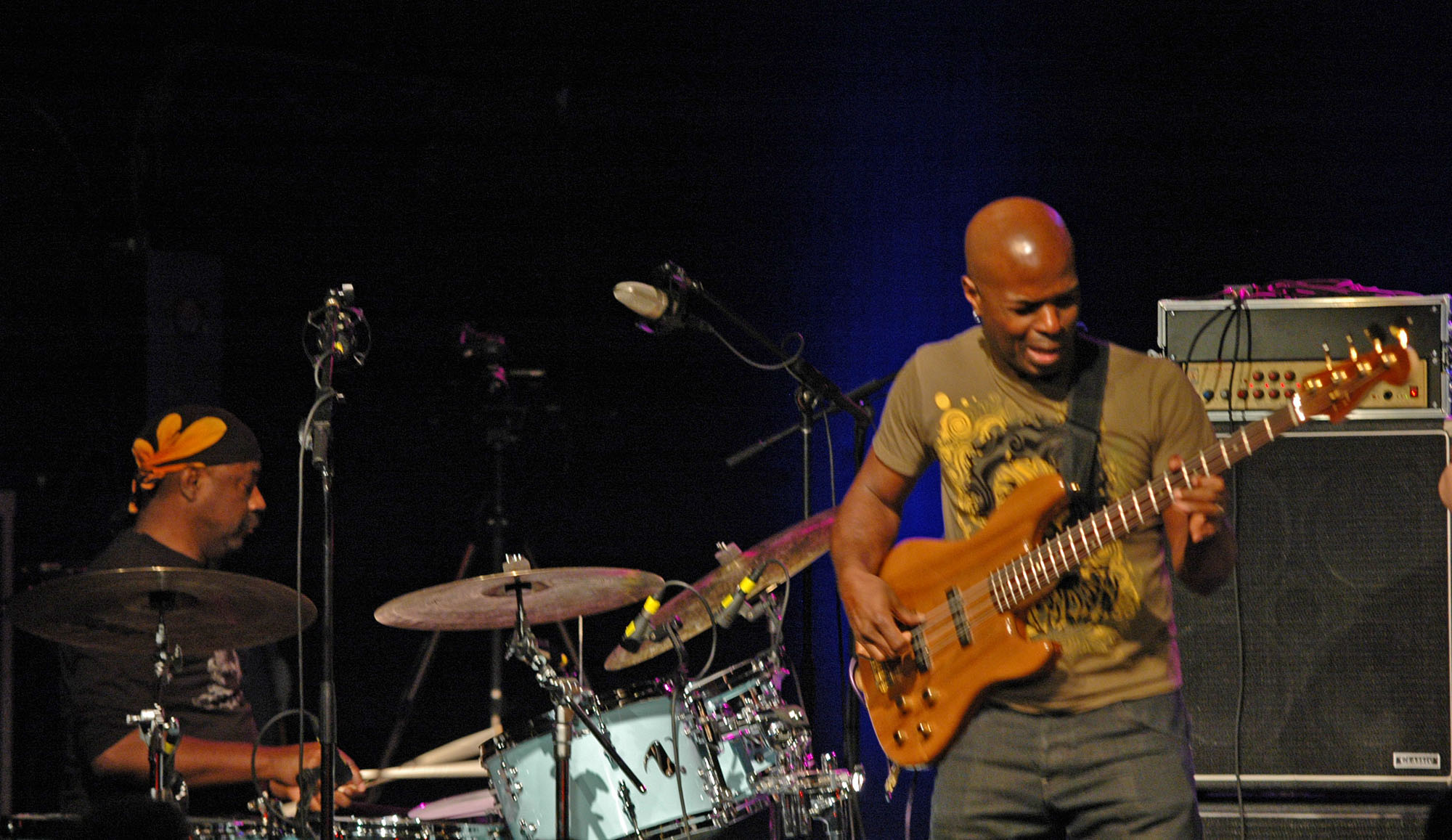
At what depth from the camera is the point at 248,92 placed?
5.94 m

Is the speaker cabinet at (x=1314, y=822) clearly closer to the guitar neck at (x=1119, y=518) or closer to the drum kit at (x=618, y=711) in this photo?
the drum kit at (x=618, y=711)

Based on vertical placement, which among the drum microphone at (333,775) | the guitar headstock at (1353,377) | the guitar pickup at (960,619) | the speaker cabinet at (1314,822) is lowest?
the speaker cabinet at (1314,822)

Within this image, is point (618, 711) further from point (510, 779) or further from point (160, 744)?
point (160, 744)

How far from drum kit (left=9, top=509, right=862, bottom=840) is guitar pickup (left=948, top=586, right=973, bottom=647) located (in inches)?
37.2

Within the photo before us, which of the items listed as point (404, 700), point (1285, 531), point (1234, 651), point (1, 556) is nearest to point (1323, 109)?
point (1285, 531)

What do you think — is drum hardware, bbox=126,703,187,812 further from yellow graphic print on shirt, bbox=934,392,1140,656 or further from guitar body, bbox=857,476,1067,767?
yellow graphic print on shirt, bbox=934,392,1140,656

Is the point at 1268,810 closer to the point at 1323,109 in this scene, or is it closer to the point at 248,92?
the point at 1323,109

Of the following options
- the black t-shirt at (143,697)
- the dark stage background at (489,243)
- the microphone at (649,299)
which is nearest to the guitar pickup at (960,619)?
the microphone at (649,299)

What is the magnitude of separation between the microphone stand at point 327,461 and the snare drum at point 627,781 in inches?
25.1

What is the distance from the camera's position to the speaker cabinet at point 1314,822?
12.0 feet

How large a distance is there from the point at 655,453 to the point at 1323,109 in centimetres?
285

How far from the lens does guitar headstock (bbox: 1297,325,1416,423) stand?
289 centimetres

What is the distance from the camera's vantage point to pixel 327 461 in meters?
3.54

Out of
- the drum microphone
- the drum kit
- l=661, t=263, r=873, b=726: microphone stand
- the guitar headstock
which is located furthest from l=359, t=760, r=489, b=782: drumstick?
the guitar headstock
